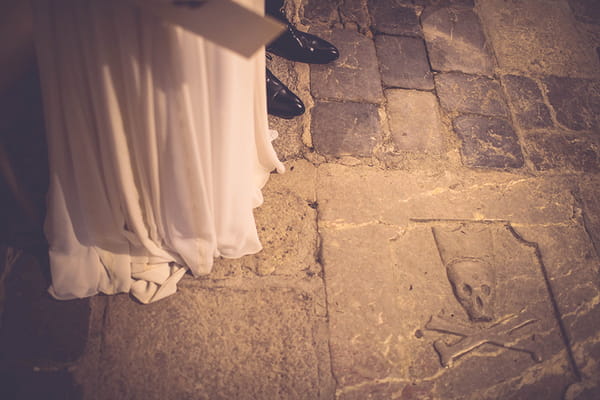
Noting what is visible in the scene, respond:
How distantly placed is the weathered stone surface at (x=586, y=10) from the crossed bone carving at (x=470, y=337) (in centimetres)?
283

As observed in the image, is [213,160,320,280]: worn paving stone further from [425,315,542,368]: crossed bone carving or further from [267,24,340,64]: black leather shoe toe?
[267,24,340,64]: black leather shoe toe

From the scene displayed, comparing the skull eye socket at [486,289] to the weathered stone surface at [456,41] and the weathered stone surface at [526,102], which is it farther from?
the weathered stone surface at [456,41]

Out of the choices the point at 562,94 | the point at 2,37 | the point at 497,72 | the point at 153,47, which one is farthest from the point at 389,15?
the point at 2,37

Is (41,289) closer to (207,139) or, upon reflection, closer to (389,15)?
(207,139)

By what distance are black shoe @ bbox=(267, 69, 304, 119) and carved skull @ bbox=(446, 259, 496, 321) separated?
115 centimetres

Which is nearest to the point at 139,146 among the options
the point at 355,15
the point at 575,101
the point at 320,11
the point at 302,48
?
the point at 302,48

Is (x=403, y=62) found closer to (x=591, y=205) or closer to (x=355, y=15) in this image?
(x=355, y=15)

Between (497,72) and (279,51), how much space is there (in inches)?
60.7

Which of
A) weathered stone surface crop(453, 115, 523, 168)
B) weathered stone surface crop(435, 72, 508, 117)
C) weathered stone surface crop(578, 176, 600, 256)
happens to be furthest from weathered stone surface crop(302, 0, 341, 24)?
weathered stone surface crop(578, 176, 600, 256)

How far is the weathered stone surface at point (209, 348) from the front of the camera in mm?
1251

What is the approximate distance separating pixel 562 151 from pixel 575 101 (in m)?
0.52

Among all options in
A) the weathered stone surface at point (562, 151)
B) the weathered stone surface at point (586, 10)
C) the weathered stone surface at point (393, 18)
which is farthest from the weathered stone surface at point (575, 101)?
the weathered stone surface at point (393, 18)

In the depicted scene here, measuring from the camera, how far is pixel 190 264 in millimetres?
1381

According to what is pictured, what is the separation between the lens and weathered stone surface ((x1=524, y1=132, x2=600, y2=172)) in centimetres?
208
